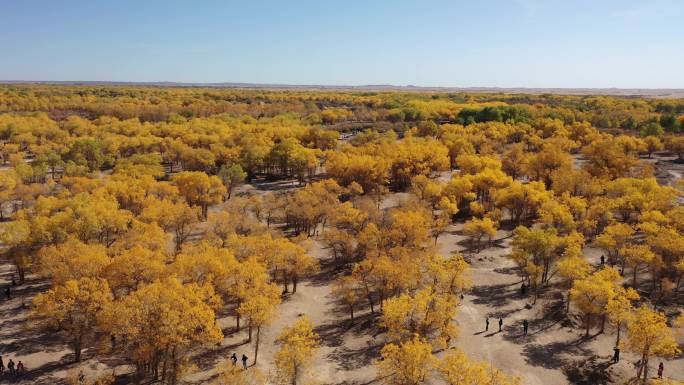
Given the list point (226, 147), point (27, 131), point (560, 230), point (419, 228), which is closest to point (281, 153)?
point (226, 147)

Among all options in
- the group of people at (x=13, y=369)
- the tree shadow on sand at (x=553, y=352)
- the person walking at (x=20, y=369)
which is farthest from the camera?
the tree shadow on sand at (x=553, y=352)

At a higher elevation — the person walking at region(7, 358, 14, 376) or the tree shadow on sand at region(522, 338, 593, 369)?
the person walking at region(7, 358, 14, 376)

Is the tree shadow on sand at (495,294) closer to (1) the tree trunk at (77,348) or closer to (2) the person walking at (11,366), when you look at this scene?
(1) the tree trunk at (77,348)

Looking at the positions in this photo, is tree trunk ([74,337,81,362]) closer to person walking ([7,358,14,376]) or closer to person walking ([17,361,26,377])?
person walking ([17,361,26,377])

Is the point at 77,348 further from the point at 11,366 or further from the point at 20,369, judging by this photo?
the point at 11,366

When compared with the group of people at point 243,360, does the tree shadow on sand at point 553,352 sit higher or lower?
lower

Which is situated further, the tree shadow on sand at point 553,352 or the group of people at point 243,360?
the tree shadow on sand at point 553,352

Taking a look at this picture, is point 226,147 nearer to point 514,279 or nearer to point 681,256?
point 514,279

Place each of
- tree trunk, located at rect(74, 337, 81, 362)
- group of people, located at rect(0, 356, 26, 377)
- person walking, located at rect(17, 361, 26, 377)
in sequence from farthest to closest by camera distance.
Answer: tree trunk, located at rect(74, 337, 81, 362), person walking, located at rect(17, 361, 26, 377), group of people, located at rect(0, 356, 26, 377)

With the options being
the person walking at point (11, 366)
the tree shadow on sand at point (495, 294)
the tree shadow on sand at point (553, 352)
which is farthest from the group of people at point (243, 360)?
the tree shadow on sand at point (495, 294)

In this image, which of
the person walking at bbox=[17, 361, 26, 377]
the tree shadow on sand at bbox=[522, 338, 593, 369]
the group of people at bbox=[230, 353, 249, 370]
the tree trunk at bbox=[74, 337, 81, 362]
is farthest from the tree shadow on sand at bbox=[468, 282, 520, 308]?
the person walking at bbox=[17, 361, 26, 377]

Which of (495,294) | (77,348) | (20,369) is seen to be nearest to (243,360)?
(77,348)
